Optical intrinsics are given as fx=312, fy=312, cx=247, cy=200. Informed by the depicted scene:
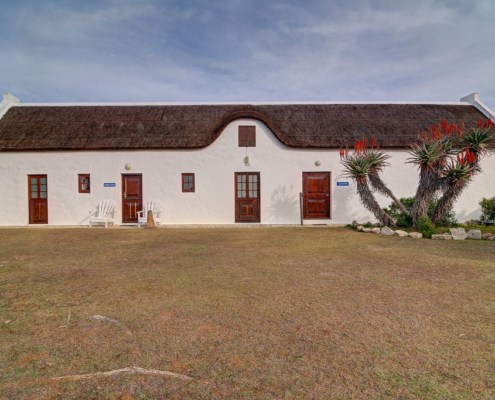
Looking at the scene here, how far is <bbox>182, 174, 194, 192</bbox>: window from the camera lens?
13.5 metres

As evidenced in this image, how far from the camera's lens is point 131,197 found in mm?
13586

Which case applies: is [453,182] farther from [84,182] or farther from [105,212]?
Result: [84,182]

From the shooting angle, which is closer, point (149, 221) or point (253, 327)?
point (253, 327)

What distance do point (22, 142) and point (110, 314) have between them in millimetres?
13430

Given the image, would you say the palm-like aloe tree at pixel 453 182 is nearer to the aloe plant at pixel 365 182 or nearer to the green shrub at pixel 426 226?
the green shrub at pixel 426 226

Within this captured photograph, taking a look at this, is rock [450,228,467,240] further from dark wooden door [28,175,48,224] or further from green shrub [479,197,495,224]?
dark wooden door [28,175,48,224]

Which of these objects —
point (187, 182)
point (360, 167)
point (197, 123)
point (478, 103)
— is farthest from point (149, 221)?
point (478, 103)

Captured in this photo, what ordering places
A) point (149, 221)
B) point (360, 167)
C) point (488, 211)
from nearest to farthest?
point (360, 167) → point (488, 211) → point (149, 221)

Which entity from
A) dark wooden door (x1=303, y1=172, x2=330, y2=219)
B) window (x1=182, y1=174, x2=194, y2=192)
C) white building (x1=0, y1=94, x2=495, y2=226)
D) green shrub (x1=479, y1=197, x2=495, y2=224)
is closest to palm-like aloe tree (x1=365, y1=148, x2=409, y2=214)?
white building (x1=0, y1=94, x2=495, y2=226)

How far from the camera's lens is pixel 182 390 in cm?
211

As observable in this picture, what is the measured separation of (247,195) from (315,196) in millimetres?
2975

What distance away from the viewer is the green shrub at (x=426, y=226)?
9406 millimetres

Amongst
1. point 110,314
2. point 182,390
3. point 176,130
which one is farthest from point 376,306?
point 176,130

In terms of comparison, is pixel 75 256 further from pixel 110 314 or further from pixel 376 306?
pixel 376 306
